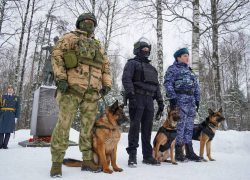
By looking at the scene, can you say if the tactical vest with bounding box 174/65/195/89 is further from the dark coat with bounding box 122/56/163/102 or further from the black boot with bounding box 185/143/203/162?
the black boot with bounding box 185/143/203/162

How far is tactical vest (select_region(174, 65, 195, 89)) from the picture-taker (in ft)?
14.1

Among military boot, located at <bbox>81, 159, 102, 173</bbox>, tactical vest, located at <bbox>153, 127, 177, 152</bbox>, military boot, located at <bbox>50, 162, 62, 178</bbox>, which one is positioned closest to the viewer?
military boot, located at <bbox>50, 162, 62, 178</bbox>

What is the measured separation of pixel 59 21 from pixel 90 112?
51.7ft

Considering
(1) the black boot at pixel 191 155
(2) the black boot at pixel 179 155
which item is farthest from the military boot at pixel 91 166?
(1) the black boot at pixel 191 155

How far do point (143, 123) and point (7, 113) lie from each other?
5.21 meters

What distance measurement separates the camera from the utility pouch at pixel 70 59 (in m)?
2.81

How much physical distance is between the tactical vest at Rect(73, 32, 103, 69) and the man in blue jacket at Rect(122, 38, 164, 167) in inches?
29.8

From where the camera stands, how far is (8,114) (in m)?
6.44

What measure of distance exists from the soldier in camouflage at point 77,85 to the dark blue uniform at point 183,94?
1931 mm

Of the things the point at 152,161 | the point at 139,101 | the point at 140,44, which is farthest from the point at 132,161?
the point at 140,44

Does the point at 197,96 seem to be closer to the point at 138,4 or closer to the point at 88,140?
the point at 88,140

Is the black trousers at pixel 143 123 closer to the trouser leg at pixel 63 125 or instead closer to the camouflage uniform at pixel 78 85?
the camouflage uniform at pixel 78 85

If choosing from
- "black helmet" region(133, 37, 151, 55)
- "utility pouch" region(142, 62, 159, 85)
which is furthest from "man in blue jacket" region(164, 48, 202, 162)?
"black helmet" region(133, 37, 151, 55)

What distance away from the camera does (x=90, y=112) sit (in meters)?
3.01
